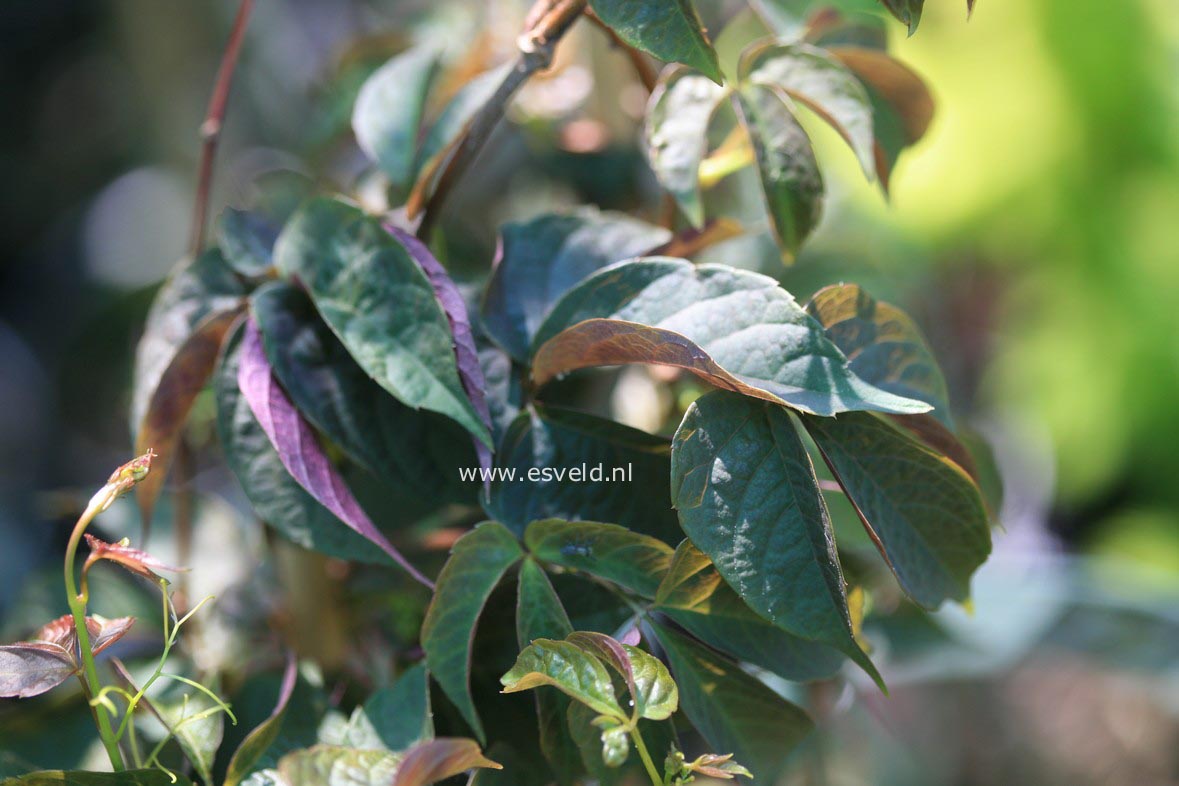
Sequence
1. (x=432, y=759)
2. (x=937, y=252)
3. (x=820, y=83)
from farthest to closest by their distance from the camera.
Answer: (x=937, y=252) → (x=820, y=83) → (x=432, y=759)

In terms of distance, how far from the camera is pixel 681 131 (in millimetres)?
288

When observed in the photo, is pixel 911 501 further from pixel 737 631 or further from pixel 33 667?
pixel 33 667

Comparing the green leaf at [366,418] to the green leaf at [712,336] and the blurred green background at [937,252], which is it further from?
the blurred green background at [937,252]

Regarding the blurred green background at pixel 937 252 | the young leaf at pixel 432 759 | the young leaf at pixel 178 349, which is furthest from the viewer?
the blurred green background at pixel 937 252

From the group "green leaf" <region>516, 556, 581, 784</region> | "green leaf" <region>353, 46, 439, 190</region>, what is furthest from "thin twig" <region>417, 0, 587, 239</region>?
"green leaf" <region>516, 556, 581, 784</region>

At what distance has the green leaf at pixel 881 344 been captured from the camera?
248mm

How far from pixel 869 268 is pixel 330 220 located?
10.3 inches

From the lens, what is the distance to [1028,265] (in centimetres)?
137

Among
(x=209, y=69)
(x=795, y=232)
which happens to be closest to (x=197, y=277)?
(x=795, y=232)

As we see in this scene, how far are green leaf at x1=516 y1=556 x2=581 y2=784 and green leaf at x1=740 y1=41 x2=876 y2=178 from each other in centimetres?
16

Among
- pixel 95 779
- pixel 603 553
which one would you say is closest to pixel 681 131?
pixel 603 553

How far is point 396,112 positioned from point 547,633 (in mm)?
207

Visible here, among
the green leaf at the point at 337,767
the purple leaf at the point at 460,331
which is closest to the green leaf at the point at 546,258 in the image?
the purple leaf at the point at 460,331

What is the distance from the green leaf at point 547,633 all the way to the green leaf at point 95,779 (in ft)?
0.29
